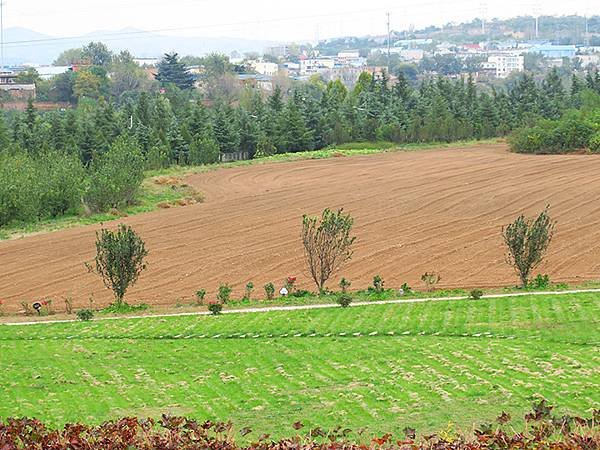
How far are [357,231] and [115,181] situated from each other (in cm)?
1404

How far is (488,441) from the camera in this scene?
31.2 feet

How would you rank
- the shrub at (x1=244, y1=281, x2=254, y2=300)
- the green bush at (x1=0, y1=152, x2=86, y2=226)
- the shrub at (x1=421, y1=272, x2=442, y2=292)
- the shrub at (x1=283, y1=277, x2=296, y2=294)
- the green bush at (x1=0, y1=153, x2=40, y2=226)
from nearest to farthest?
the shrub at (x1=283, y1=277, x2=296, y2=294)
the shrub at (x1=244, y1=281, x2=254, y2=300)
the shrub at (x1=421, y1=272, x2=442, y2=292)
the green bush at (x1=0, y1=153, x2=40, y2=226)
the green bush at (x1=0, y1=152, x2=86, y2=226)

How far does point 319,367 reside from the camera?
608 inches

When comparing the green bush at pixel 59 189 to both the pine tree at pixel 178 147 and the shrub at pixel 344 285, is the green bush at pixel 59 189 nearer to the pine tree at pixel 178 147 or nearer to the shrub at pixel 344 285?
the shrub at pixel 344 285

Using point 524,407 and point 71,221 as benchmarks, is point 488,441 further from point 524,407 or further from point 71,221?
point 71,221

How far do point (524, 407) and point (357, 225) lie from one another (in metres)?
27.4

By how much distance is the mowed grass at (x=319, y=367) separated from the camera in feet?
42.7

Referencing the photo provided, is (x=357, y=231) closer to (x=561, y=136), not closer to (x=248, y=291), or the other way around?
(x=248, y=291)

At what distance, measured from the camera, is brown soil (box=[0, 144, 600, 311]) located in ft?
99.3

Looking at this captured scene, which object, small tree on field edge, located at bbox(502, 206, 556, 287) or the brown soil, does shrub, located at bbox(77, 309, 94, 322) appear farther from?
small tree on field edge, located at bbox(502, 206, 556, 287)

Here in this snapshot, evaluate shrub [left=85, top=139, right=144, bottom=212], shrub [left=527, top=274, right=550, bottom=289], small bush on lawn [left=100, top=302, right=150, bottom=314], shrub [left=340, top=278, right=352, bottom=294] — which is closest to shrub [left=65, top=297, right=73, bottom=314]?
small bush on lawn [left=100, top=302, right=150, bottom=314]

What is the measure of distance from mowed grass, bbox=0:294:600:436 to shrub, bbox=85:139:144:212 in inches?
1007

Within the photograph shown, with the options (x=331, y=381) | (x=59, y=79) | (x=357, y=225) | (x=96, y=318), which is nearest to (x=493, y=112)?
(x=357, y=225)

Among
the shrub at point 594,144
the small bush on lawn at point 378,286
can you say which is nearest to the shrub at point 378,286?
the small bush on lawn at point 378,286
